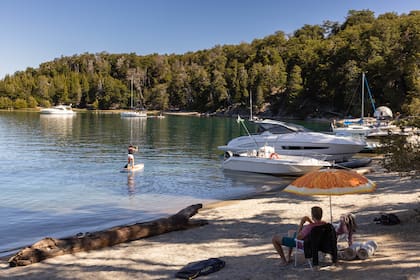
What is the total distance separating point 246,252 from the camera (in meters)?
9.16

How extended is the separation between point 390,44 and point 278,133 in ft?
274

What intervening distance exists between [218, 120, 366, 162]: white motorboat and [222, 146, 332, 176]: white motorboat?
3.80 ft

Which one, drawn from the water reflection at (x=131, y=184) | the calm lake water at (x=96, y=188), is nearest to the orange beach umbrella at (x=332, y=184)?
the calm lake water at (x=96, y=188)

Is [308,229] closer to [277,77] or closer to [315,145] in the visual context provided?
[315,145]

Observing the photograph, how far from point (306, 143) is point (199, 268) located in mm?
18919

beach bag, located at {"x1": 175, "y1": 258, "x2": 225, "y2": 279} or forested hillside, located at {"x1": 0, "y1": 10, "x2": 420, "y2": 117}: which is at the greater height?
forested hillside, located at {"x1": 0, "y1": 10, "x2": 420, "y2": 117}

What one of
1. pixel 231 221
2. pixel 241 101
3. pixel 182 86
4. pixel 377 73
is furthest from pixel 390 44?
pixel 231 221

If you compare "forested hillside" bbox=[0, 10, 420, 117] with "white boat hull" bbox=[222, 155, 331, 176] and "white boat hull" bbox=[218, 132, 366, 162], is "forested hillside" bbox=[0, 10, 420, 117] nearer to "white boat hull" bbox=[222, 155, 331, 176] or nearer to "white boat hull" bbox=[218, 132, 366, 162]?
"white boat hull" bbox=[218, 132, 366, 162]

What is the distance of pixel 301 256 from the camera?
789 cm

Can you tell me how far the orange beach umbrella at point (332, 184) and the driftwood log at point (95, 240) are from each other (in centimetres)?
452

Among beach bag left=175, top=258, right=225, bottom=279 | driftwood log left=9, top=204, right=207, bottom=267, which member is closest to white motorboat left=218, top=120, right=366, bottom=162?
driftwood log left=9, top=204, right=207, bottom=267

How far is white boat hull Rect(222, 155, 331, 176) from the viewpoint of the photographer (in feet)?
71.5

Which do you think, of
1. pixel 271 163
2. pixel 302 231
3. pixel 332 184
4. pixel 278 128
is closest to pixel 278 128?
pixel 278 128

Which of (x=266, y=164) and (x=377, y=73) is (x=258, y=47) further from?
(x=266, y=164)
